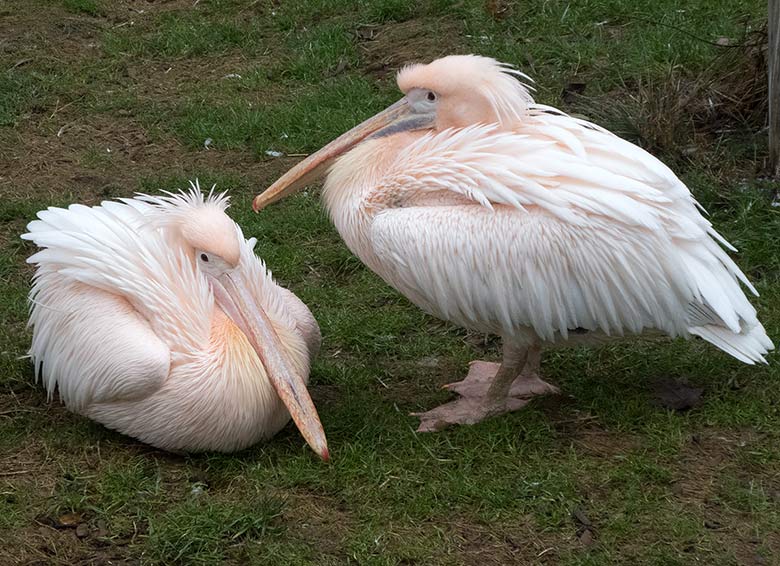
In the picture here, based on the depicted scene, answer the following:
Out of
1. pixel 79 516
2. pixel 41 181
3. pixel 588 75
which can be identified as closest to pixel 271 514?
pixel 79 516

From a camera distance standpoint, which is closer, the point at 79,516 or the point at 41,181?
the point at 79,516

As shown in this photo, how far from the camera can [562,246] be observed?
4.00 metres

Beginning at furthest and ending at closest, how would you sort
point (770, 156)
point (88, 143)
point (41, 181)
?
point (88, 143)
point (41, 181)
point (770, 156)

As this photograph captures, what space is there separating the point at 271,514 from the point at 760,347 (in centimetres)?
184

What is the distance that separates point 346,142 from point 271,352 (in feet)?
3.32

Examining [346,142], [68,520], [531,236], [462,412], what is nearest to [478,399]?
[462,412]

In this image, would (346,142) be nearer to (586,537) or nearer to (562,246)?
(562,246)

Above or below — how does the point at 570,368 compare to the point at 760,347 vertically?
below

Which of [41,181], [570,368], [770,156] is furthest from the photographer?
[41,181]

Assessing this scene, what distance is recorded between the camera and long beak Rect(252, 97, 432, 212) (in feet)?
15.0

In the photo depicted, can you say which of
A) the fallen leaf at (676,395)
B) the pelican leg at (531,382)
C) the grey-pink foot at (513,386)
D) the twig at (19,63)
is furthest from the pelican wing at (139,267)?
the twig at (19,63)

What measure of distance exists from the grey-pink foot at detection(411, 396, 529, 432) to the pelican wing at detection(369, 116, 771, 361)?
1.12 ft

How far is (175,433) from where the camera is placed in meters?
4.03

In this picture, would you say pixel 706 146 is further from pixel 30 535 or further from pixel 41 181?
pixel 30 535
